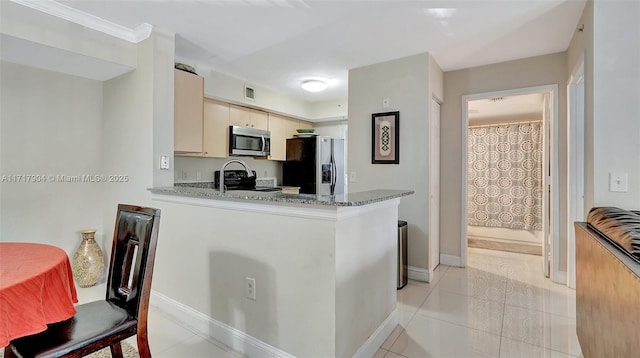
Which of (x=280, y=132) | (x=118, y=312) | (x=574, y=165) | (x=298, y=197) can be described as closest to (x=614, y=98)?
(x=574, y=165)

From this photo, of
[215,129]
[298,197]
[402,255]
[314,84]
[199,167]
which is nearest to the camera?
[298,197]

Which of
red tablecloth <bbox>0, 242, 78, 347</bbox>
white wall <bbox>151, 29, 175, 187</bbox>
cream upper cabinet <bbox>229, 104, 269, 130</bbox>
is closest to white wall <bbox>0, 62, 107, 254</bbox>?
white wall <bbox>151, 29, 175, 187</bbox>

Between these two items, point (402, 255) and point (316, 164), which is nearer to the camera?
point (402, 255)

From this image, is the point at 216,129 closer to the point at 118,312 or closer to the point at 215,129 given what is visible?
the point at 215,129

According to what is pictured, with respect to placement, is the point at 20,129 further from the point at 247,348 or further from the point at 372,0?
the point at 372,0

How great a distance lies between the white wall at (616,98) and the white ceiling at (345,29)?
1.29 feet

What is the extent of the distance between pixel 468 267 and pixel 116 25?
442 centimetres

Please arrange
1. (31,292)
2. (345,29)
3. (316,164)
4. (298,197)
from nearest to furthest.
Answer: (31,292)
(298,197)
(345,29)
(316,164)

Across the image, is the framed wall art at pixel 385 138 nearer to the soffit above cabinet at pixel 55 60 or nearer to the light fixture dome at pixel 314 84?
the light fixture dome at pixel 314 84

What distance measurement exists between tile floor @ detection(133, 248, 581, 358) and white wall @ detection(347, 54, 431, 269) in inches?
23.9

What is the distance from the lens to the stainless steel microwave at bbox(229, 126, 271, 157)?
4.15 meters

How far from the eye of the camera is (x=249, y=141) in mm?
4395

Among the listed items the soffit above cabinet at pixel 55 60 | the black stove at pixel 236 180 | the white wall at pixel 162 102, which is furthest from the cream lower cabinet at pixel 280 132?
the soffit above cabinet at pixel 55 60

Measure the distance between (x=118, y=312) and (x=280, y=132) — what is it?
12.7 feet
